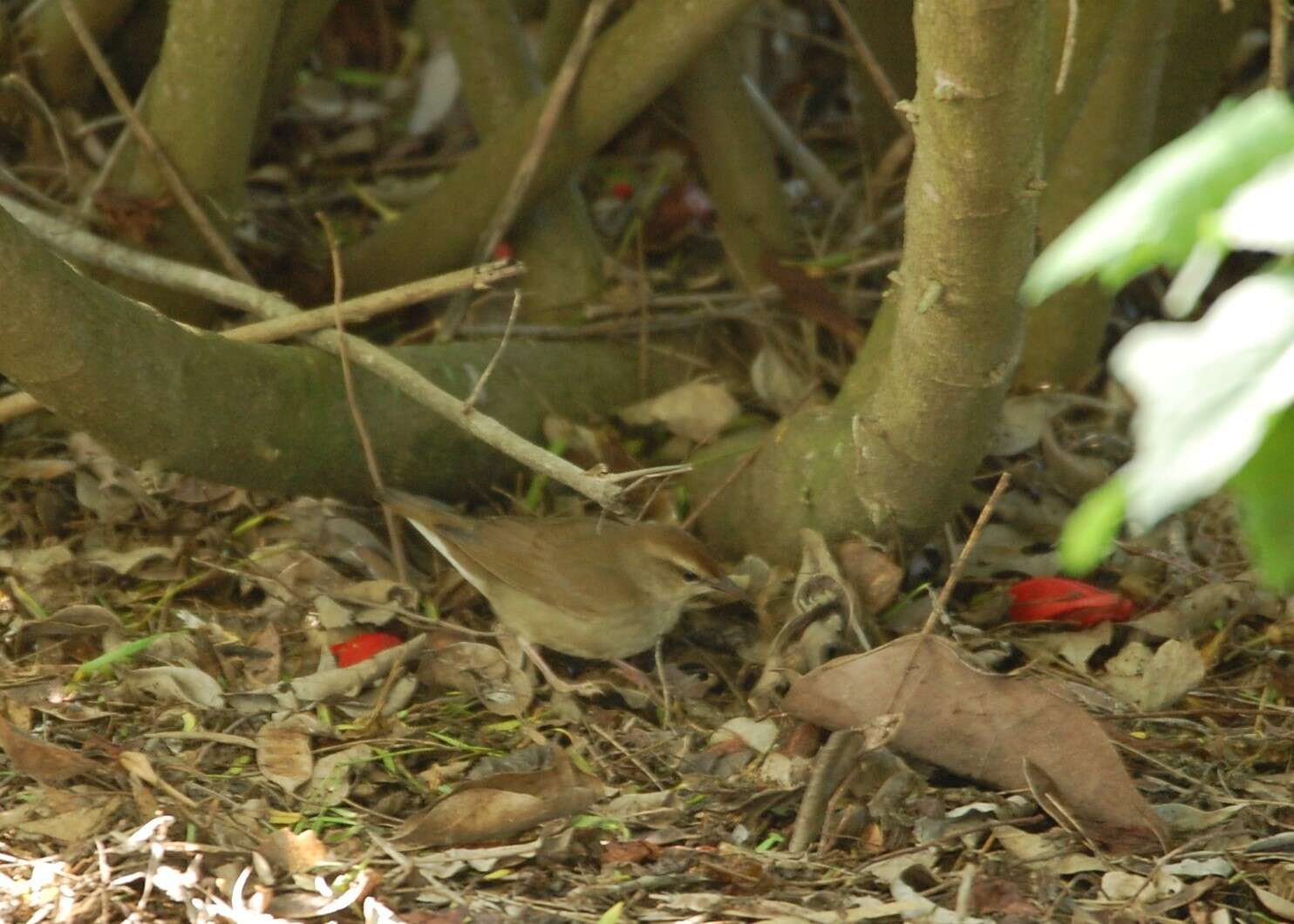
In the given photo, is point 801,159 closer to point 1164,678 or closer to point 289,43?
point 289,43

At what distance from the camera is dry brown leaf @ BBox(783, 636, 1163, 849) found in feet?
10.9

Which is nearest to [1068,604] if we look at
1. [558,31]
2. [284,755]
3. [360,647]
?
[360,647]

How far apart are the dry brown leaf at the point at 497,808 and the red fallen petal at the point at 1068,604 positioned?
157cm

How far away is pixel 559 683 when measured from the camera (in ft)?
13.3

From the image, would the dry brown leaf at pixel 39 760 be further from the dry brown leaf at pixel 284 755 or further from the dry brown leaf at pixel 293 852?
the dry brown leaf at pixel 293 852

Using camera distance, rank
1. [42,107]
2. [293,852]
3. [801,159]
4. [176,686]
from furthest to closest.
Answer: [801,159], [42,107], [176,686], [293,852]

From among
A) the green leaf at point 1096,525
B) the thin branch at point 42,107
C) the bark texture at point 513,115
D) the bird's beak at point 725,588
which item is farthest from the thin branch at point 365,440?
the green leaf at point 1096,525

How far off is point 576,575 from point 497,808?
45.7 inches

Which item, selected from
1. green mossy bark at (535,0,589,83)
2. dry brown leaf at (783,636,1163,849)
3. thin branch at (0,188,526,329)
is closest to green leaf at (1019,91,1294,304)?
dry brown leaf at (783,636,1163,849)

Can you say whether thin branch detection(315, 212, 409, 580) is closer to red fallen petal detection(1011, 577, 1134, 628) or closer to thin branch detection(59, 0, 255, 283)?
thin branch detection(59, 0, 255, 283)

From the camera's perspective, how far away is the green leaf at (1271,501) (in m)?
1.06

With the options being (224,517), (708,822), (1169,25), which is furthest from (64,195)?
(1169,25)

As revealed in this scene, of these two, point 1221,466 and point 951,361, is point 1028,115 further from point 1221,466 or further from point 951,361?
point 1221,466

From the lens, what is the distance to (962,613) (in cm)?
436
